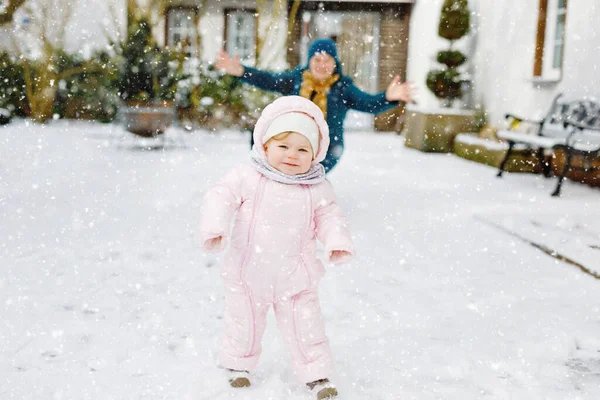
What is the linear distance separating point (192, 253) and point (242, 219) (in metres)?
2.35

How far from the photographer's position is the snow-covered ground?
102 inches

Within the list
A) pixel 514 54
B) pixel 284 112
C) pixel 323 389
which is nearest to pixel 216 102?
pixel 514 54

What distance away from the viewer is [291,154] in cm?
231

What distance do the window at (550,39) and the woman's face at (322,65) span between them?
20.3ft

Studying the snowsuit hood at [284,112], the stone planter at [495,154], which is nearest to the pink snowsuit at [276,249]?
the snowsuit hood at [284,112]

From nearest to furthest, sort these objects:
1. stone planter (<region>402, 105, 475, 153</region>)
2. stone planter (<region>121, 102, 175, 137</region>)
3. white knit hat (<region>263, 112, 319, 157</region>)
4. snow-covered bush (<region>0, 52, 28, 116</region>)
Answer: white knit hat (<region>263, 112, 319, 157</region>)
stone planter (<region>121, 102, 175, 137</region>)
stone planter (<region>402, 105, 475, 153</region>)
snow-covered bush (<region>0, 52, 28, 116</region>)

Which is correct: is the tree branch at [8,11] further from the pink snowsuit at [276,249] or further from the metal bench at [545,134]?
the pink snowsuit at [276,249]

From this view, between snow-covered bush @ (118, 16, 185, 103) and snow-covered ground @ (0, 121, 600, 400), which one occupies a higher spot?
snow-covered bush @ (118, 16, 185, 103)

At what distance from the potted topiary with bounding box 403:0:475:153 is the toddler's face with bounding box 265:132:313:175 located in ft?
34.3

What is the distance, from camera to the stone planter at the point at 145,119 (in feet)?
36.1

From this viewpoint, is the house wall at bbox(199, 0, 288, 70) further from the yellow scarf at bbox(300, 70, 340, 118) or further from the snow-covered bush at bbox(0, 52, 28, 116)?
the yellow scarf at bbox(300, 70, 340, 118)

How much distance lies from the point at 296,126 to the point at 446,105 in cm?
A: 1271

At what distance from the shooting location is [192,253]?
15.2 feet

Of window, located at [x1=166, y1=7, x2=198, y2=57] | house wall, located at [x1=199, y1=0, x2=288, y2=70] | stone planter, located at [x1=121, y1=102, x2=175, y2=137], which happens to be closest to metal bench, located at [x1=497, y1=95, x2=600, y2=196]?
stone planter, located at [x1=121, y1=102, x2=175, y2=137]
